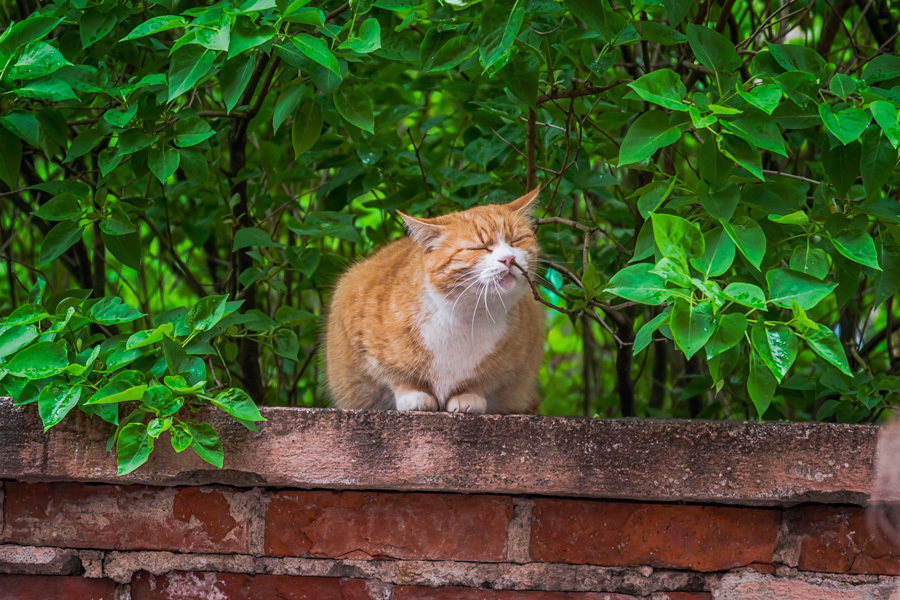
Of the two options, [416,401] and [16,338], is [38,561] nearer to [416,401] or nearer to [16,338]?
[16,338]

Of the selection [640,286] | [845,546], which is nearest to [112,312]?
[640,286]

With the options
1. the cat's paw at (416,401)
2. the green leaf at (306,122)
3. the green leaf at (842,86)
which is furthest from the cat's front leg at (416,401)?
the green leaf at (842,86)

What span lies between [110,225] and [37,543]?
2.06ft

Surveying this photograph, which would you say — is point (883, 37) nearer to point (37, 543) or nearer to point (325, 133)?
point (325, 133)

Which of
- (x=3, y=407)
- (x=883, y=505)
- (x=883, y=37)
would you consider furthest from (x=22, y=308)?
(x=883, y=37)

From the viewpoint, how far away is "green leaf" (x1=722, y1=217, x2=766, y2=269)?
1134 millimetres

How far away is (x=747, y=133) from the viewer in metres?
1.12

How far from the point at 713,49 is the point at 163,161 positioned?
1.02 m

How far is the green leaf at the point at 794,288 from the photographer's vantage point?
43.9 inches

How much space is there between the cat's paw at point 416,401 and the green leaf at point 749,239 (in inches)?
30.3

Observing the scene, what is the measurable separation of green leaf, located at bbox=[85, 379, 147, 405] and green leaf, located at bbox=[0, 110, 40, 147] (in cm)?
51

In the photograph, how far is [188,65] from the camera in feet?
3.99

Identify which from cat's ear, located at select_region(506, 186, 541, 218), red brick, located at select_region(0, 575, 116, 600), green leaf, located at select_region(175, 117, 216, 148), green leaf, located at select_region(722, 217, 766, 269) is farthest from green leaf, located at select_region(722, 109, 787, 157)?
red brick, located at select_region(0, 575, 116, 600)

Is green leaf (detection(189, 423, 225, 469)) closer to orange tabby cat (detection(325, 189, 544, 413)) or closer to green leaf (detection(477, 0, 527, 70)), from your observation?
orange tabby cat (detection(325, 189, 544, 413))
